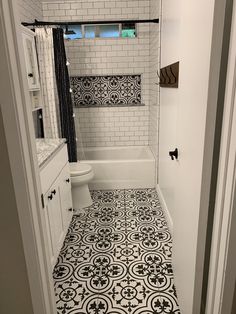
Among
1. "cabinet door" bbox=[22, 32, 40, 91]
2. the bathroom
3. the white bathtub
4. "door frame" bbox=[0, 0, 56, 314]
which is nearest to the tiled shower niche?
the bathroom

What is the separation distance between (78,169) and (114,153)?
1185 millimetres

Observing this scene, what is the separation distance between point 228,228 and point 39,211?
776 millimetres

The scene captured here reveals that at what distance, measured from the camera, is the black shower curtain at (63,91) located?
294 centimetres

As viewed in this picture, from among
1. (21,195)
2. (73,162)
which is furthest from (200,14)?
(73,162)

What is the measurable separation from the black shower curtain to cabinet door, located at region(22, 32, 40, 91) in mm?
255

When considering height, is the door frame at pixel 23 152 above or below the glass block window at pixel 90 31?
below

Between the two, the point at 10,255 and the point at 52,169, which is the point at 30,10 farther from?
the point at 10,255

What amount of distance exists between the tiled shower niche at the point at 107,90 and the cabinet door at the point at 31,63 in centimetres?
113

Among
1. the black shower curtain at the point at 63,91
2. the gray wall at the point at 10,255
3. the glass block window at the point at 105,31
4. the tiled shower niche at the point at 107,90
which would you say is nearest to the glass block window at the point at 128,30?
the glass block window at the point at 105,31

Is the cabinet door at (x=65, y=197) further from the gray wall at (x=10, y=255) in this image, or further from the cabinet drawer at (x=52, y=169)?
the gray wall at (x=10, y=255)

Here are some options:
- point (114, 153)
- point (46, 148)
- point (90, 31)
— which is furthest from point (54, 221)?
point (90, 31)

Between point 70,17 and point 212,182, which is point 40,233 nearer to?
point 212,182

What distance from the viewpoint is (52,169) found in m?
2.05

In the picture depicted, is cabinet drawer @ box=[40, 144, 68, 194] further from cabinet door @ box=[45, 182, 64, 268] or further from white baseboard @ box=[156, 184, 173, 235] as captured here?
white baseboard @ box=[156, 184, 173, 235]
